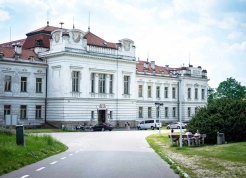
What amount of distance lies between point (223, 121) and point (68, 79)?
31931 millimetres

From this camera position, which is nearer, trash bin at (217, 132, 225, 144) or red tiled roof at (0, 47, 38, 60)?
trash bin at (217, 132, 225, 144)

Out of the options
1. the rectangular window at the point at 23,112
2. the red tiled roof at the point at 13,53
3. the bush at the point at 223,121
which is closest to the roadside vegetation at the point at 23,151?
the bush at the point at 223,121

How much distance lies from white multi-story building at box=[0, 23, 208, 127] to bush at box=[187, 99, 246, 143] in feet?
82.8

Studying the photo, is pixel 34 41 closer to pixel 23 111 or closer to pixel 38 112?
pixel 38 112

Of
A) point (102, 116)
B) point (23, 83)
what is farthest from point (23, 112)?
point (102, 116)

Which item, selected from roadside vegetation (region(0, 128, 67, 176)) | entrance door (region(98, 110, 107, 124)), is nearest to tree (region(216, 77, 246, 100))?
entrance door (region(98, 110, 107, 124))

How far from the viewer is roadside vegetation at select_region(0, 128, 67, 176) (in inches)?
633

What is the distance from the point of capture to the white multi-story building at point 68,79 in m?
57.2

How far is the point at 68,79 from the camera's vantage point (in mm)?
58844

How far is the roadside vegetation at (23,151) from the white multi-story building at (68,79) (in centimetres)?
3186

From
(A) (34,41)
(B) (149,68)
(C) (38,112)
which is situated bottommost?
(C) (38,112)

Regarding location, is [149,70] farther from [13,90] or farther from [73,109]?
[13,90]

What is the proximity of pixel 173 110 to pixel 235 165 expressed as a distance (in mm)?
66739

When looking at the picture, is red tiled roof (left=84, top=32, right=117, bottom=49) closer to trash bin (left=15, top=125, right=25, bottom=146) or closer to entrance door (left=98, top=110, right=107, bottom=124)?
entrance door (left=98, top=110, right=107, bottom=124)
